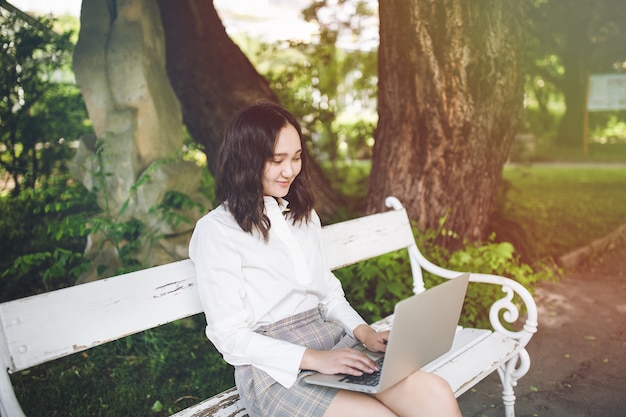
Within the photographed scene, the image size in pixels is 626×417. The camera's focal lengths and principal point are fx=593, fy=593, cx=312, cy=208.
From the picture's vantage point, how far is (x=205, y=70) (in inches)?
190

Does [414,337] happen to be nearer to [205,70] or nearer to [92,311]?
[92,311]

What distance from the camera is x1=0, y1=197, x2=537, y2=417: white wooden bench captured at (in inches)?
68.4

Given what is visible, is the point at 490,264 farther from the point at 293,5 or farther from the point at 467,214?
the point at 293,5

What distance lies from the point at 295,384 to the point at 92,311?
693mm

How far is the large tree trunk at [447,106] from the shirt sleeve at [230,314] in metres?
2.40

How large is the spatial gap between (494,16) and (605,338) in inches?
88.2

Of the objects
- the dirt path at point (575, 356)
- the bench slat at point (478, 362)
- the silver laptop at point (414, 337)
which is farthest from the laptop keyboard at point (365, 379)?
the dirt path at point (575, 356)

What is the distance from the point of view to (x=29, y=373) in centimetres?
337

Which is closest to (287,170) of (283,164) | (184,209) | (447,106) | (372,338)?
(283,164)

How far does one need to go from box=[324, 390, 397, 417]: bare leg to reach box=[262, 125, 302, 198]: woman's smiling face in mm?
735

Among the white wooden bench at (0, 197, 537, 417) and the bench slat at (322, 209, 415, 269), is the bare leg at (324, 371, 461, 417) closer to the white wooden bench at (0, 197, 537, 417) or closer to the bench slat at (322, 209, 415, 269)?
the white wooden bench at (0, 197, 537, 417)

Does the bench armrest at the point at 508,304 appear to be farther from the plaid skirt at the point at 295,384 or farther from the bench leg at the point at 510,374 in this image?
the plaid skirt at the point at 295,384

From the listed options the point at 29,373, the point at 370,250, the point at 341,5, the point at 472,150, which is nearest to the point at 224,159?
the point at 370,250

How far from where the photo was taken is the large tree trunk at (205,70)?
15.5ft
